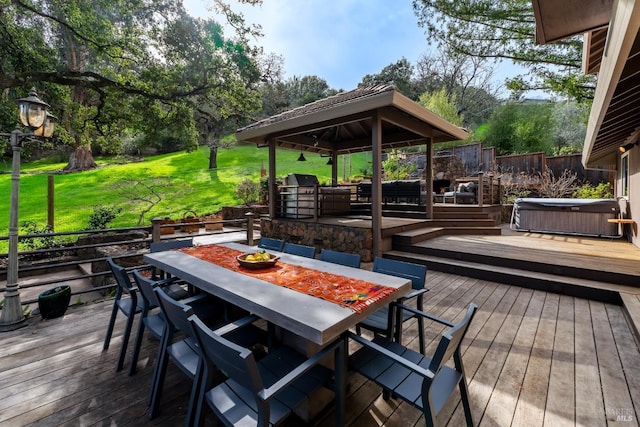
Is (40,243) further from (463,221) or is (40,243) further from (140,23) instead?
(463,221)

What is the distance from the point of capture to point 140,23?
393 inches

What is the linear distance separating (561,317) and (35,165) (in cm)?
3127

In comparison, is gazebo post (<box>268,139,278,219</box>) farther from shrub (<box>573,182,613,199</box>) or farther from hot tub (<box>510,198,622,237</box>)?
shrub (<box>573,182,613,199</box>)

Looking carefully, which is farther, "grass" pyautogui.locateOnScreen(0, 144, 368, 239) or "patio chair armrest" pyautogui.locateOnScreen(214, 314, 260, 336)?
"grass" pyautogui.locateOnScreen(0, 144, 368, 239)

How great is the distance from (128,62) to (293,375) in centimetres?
1043

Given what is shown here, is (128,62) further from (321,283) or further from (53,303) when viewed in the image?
(321,283)

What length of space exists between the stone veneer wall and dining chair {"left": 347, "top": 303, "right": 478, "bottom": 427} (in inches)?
144

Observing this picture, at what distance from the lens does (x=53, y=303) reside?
3340mm

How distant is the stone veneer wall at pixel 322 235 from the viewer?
18.3 ft

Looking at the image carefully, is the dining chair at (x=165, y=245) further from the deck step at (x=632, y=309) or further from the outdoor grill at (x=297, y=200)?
the deck step at (x=632, y=309)

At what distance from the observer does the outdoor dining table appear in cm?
146

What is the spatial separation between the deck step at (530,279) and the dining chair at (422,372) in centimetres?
315

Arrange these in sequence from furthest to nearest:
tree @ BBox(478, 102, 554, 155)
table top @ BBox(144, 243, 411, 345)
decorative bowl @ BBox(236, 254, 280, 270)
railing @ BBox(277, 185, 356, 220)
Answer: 1. tree @ BBox(478, 102, 554, 155)
2. railing @ BBox(277, 185, 356, 220)
3. decorative bowl @ BBox(236, 254, 280, 270)
4. table top @ BBox(144, 243, 411, 345)

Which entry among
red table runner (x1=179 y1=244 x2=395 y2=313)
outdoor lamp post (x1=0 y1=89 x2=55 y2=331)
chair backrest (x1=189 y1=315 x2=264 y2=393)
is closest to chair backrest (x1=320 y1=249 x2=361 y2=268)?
red table runner (x1=179 y1=244 x2=395 y2=313)
